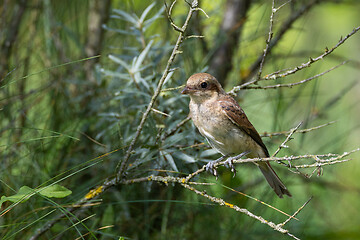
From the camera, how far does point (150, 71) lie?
10.8 ft

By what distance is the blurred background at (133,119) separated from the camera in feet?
8.91

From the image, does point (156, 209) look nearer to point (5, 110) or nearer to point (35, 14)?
point (5, 110)

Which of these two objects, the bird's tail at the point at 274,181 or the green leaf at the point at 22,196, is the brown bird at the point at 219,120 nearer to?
the bird's tail at the point at 274,181

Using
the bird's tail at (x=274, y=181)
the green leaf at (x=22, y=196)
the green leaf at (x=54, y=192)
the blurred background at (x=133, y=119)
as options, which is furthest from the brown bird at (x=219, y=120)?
the green leaf at (x=22, y=196)

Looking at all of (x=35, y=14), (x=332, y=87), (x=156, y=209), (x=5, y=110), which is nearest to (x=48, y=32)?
(x=35, y=14)

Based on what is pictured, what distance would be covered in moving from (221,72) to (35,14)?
162cm

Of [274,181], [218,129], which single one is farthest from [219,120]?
[274,181]

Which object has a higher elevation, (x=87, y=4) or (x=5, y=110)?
(x=87, y=4)

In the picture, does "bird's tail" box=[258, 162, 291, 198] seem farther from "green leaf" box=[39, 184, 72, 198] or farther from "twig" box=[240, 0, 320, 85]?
"green leaf" box=[39, 184, 72, 198]

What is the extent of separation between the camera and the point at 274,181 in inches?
117

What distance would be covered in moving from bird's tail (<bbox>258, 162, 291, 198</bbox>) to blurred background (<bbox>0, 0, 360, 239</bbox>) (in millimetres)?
183

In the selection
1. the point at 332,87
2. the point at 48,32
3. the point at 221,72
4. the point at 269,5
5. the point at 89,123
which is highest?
the point at 269,5

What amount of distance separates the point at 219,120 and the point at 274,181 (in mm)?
553

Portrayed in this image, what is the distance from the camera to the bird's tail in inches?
114
